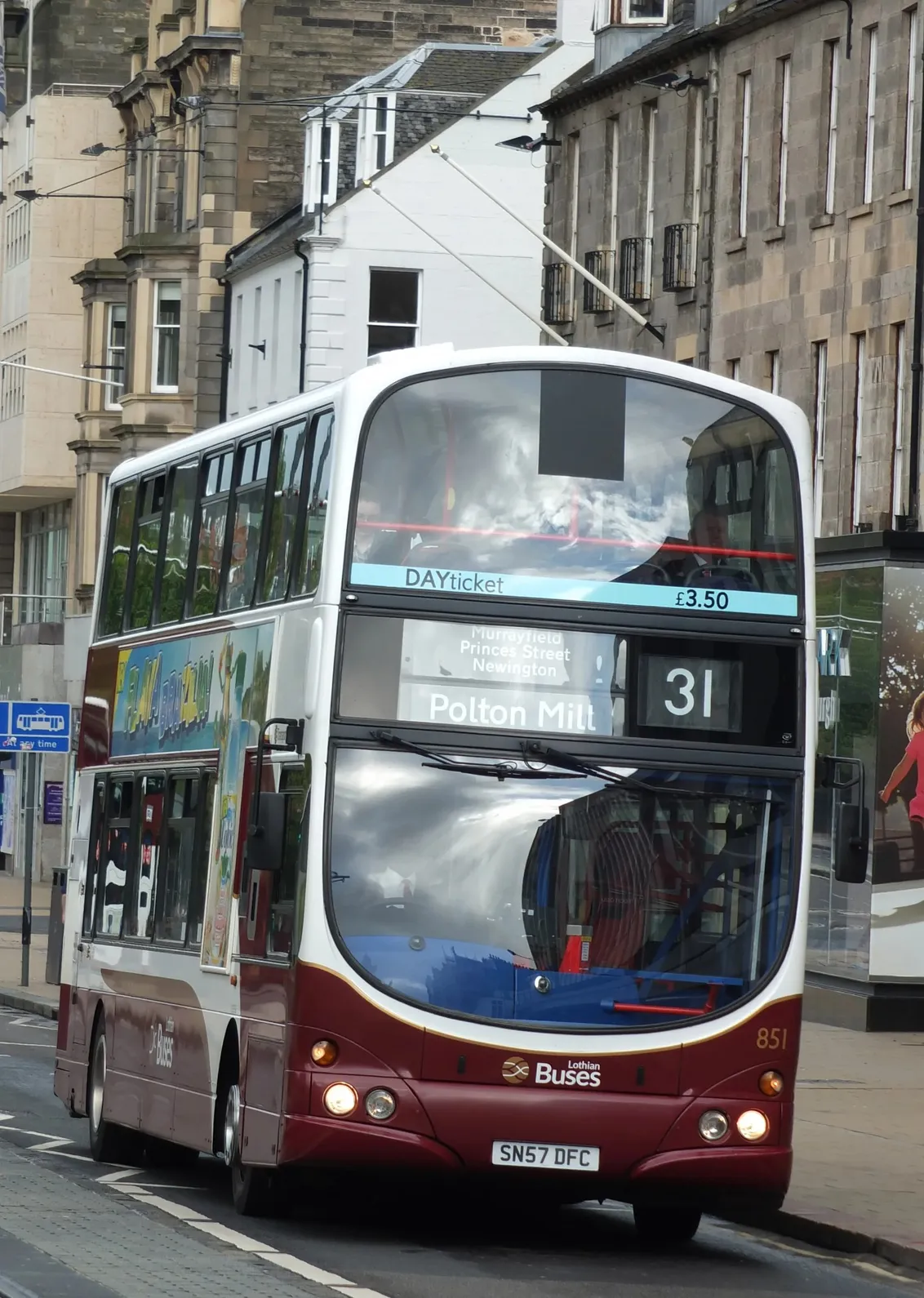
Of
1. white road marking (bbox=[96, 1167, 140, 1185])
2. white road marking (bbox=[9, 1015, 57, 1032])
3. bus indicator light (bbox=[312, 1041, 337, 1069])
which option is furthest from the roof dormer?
bus indicator light (bbox=[312, 1041, 337, 1069])

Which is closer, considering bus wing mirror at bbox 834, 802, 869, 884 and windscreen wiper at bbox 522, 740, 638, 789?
windscreen wiper at bbox 522, 740, 638, 789

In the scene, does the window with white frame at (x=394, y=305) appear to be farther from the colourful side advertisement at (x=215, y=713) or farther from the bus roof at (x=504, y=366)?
the bus roof at (x=504, y=366)

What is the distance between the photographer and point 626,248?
37594 mm

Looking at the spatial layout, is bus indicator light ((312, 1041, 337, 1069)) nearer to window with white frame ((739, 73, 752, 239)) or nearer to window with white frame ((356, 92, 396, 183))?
window with white frame ((739, 73, 752, 239))

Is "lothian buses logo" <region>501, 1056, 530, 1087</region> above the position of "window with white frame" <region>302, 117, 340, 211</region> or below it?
below

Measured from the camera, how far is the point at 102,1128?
16.8 m

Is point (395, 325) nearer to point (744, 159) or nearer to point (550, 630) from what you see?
point (744, 159)

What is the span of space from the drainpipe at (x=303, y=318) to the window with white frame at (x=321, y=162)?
1781mm

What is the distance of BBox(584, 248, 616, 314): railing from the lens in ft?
126

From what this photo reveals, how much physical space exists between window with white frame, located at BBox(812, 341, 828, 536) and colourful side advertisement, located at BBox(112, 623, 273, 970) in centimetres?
1600

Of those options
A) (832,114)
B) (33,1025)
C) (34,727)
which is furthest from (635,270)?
(33,1025)

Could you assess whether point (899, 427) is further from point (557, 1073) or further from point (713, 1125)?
point (557, 1073)

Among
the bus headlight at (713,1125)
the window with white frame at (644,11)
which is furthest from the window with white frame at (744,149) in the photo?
the bus headlight at (713,1125)

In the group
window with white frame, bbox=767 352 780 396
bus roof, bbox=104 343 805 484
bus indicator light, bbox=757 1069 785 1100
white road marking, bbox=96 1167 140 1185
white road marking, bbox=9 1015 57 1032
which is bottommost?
white road marking, bbox=96 1167 140 1185
